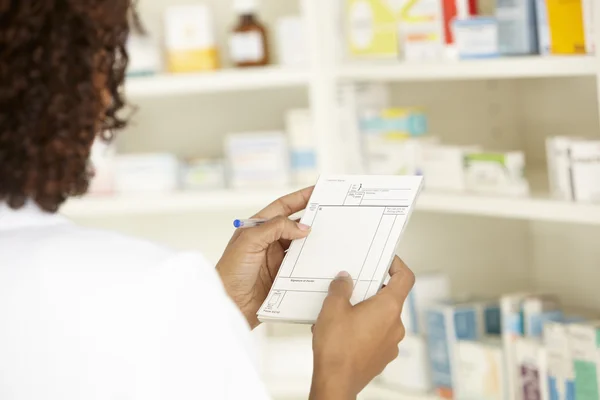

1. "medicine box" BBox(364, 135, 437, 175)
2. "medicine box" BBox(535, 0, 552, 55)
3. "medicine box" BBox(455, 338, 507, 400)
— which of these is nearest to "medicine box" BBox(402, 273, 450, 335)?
"medicine box" BBox(455, 338, 507, 400)

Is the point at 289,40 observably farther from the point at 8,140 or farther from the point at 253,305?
the point at 8,140

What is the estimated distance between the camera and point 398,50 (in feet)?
7.02

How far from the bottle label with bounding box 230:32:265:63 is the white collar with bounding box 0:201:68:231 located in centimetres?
161

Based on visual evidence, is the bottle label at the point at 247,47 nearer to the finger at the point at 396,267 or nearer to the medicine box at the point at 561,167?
the medicine box at the point at 561,167

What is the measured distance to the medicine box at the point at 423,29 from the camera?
6.66 feet

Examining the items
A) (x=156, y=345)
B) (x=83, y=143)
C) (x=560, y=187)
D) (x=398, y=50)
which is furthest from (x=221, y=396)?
(x=398, y=50)

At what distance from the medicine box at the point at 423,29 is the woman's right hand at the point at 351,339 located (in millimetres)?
1053

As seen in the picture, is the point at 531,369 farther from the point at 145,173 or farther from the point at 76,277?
the point at 76,277

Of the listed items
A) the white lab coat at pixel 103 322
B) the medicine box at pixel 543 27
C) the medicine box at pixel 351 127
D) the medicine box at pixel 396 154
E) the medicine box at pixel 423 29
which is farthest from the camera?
the medicine box at pixel 351 127

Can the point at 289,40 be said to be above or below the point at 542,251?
above

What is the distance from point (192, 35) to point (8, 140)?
165cm

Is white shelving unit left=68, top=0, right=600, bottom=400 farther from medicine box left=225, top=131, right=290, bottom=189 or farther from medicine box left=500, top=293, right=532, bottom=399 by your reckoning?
medicine box left=500, top=293, right=532, bottom=399

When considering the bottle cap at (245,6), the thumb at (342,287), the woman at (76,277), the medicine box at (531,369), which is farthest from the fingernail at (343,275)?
the bottle cap at (245,6)

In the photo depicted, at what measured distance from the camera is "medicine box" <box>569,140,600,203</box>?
1715mm
